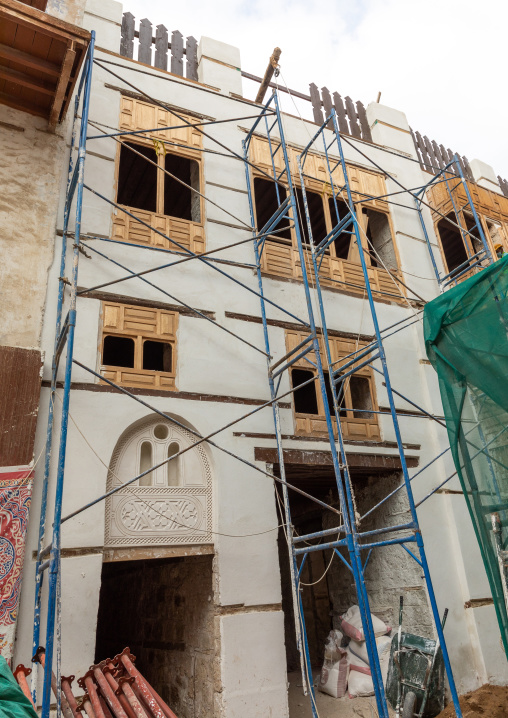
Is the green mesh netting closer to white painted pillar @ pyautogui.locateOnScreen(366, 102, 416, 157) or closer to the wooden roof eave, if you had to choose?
the wooden roof eave

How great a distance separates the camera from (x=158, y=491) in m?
5.63

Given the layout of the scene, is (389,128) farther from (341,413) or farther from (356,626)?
(356,626)

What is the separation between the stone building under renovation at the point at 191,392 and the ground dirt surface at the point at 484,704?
0.72 feet

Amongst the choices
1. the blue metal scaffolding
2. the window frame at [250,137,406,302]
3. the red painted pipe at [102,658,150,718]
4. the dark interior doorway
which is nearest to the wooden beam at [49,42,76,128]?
the blue metal scaffolding

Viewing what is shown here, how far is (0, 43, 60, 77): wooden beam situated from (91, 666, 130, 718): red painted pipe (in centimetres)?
645

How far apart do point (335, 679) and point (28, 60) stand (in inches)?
343

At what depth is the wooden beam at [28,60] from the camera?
5965 mm

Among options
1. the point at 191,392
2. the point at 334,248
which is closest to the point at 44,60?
the point at 191,392

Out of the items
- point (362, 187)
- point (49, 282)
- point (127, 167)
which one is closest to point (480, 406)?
point (49, 282)

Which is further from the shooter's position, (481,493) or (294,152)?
(294,152)

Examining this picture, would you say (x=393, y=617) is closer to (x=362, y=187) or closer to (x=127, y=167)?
(x=362, y=187)

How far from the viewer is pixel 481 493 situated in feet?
14.4

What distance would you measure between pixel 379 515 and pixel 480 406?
3718 millimetres

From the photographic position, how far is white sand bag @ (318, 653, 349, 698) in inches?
259
